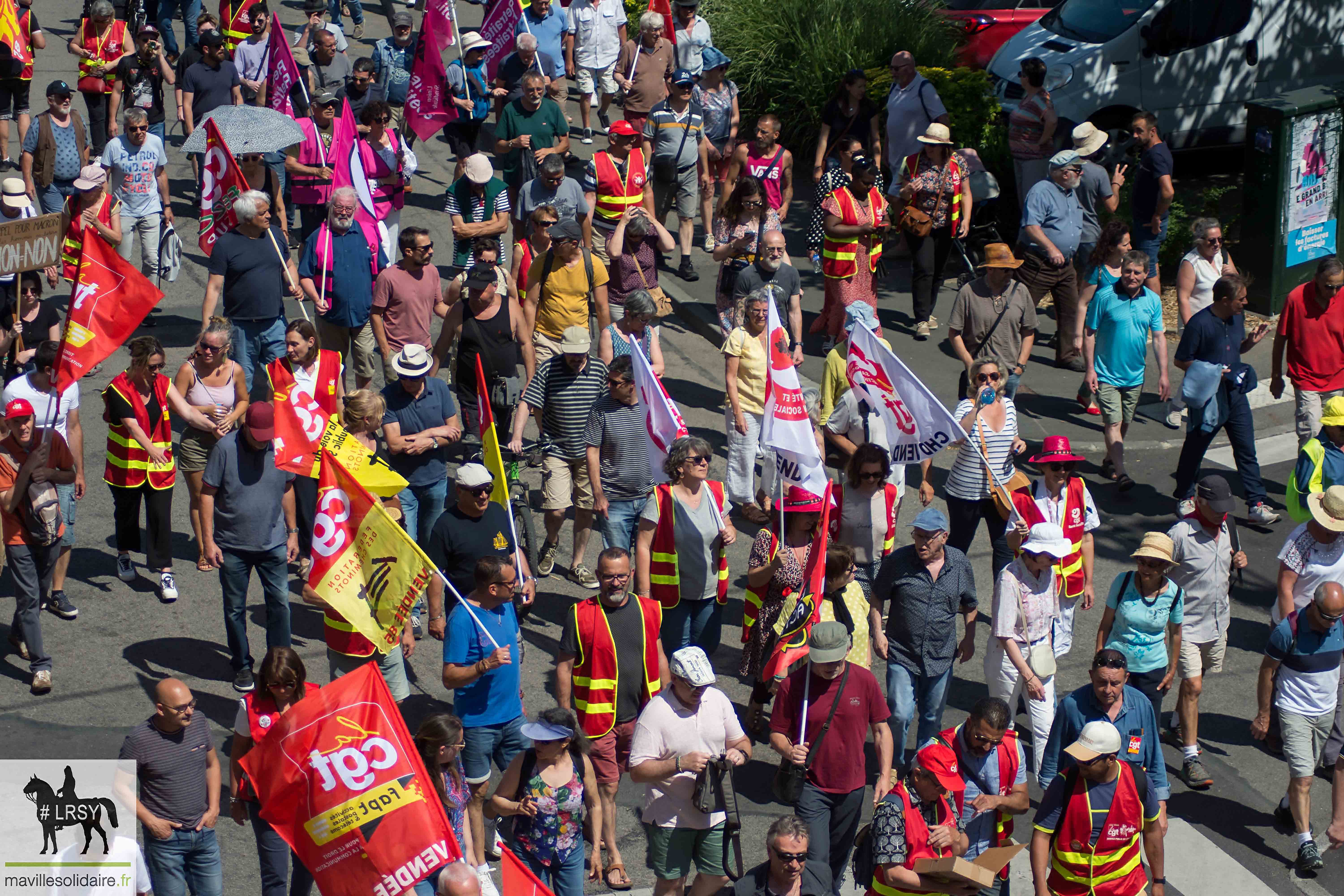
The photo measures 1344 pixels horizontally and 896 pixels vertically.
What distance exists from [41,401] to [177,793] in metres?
3.59

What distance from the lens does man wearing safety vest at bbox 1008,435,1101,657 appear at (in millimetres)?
9664

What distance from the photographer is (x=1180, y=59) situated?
16812 millimetres

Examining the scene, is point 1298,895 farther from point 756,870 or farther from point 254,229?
point 254,229

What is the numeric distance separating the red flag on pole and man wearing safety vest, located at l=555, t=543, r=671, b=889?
5.39 metres

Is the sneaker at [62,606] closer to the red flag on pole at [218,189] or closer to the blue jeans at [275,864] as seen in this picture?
the red flag on pole at [218,189]

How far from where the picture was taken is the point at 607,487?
34.2 ft

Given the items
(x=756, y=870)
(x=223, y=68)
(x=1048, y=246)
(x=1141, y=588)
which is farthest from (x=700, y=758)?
(x=223, y=68)

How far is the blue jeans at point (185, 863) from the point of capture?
25.2 ft

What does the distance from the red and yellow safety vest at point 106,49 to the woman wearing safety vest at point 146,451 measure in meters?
7.64

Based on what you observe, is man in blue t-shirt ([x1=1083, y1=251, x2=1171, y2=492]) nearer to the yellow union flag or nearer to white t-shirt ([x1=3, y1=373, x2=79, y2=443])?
the yellow union flag

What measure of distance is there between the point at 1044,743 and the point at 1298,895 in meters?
1.52

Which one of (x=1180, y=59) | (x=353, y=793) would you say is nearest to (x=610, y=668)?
(x=353, y=793)

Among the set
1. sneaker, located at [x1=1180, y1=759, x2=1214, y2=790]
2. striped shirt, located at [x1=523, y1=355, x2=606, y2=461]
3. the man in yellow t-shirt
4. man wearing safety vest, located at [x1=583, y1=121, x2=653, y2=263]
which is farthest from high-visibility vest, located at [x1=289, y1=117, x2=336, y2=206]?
sneaker, located at [x1=1180, y1=759, x2=1214, y2=790]

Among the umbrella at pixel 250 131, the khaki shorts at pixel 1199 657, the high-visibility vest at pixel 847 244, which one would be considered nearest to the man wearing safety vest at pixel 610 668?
the khaki shorts at pixel 1199 657
